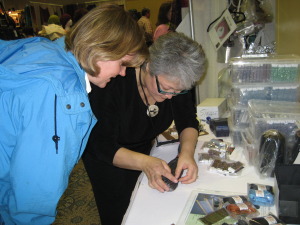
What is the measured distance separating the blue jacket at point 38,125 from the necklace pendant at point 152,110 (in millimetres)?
576

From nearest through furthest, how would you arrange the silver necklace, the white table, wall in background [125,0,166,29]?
the white table → the silver necklace → wall in background [125,0,166,29]

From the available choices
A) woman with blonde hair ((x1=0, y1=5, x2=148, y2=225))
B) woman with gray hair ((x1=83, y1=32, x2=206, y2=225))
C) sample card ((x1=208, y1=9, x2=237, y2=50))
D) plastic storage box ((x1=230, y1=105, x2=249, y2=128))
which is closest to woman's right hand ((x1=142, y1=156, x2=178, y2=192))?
woman with gray hair ((x1=83, y1=32, x2=206, y2=225))

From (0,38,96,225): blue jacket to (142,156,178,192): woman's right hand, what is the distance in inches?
15.6

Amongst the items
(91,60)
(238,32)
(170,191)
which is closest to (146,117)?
(170,191)

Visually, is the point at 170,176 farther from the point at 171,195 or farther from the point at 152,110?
the point at 152,110

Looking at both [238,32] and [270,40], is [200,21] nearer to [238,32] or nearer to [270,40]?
[238,32]

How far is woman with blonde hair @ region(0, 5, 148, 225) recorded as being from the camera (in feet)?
2.17

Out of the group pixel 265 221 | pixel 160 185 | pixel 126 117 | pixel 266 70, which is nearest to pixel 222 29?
pixel 266 70

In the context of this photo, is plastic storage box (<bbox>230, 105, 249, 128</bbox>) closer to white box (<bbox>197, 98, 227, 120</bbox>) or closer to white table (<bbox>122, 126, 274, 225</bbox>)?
white table (<bbox>122, 126, 274, 225</bbox>)

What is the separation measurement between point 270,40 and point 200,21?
61 cm

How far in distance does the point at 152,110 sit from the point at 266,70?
0.65 meters

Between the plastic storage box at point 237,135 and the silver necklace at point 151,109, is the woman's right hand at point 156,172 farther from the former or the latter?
the plastic storage box at point 237,135

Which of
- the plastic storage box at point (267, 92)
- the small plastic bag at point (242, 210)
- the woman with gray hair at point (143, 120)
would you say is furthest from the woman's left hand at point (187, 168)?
the plastic storage box at point (267, 92)

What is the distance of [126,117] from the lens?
1261 millimetres
